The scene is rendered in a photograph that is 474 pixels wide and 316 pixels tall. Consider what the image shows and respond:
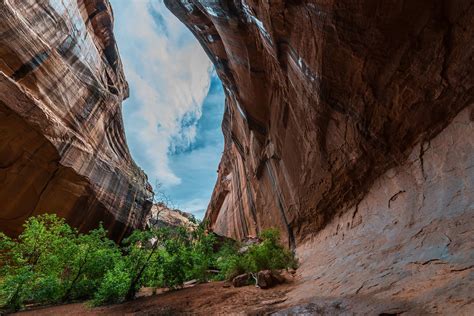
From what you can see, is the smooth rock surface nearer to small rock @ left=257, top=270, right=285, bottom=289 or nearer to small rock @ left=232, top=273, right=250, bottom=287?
small rock @ left=257, top=270, right=285, bottom=289

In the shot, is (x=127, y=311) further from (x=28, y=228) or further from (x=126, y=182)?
(x=126, y=182)

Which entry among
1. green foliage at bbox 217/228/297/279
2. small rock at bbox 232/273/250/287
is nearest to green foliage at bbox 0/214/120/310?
green foliage at bbox 217/228/297/279

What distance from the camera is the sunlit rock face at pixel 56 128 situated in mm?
15078

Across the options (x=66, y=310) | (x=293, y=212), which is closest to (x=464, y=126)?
(x=293, y=212)

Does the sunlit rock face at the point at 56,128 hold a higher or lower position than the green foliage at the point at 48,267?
higher

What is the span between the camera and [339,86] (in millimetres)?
8758

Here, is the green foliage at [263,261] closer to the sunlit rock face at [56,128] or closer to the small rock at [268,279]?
the small rock at [268,279]

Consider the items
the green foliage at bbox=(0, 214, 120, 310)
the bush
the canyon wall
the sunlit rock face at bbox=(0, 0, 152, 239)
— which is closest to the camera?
the canyon wall

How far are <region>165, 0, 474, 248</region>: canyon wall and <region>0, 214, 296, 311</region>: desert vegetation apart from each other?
3919mm

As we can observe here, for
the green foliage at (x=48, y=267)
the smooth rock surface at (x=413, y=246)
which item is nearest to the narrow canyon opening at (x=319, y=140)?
the smooth rock surface at (x=413, y=246)

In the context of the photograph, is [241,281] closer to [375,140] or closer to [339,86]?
[375,140]

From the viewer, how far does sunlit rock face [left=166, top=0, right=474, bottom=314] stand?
4699 mm

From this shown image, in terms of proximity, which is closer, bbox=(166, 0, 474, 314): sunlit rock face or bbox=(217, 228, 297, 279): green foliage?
bbox=(166, 0, 474, 314): sunlit rock face

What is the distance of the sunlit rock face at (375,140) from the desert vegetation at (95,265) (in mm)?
3216
